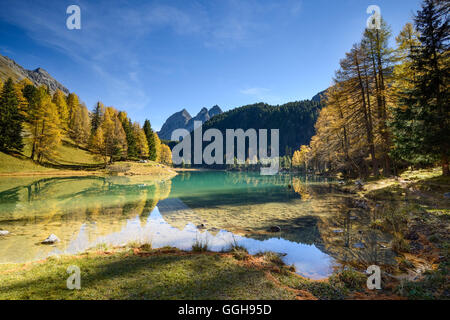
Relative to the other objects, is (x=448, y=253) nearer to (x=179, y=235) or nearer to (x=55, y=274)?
(x=179, y=235)

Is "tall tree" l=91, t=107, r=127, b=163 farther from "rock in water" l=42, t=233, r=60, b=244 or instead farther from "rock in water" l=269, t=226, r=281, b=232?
"rock in water" l=269, t=226, r=281, b=232

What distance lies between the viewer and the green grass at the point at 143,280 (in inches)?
191

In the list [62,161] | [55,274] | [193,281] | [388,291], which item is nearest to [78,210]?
[55,274]

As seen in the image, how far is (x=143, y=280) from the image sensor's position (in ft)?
18.3

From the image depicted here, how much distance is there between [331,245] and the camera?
10.4 metres

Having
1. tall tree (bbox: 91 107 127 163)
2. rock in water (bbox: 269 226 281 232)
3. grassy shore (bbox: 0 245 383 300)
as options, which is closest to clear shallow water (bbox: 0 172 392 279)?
rock in water (bbox: 269 226 281 232)

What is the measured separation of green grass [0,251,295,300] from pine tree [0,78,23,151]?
188 ft

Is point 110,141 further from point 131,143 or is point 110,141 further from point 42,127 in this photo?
point 42,127

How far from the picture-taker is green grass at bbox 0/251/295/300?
15.9ft

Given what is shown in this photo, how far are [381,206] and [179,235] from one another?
636 inches

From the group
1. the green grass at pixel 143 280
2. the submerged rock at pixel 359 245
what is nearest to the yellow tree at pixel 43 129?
the green grass at pixel 143 280

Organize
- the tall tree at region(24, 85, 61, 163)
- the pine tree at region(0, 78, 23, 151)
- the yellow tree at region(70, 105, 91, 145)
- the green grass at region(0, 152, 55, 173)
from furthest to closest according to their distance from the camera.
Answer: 1. the yellow tree at region(70, 105, 91, 145)
2. the tall tree at region(24, 85, 61, 163)
3. the pine tree at region(0, 78, 23, 151)
4. the green grass at region(0, 152, 55, 173)

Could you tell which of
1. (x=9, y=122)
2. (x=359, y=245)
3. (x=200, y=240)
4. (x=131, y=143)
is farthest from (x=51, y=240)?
(x=131, y=143)

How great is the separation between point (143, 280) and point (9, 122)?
208ft
